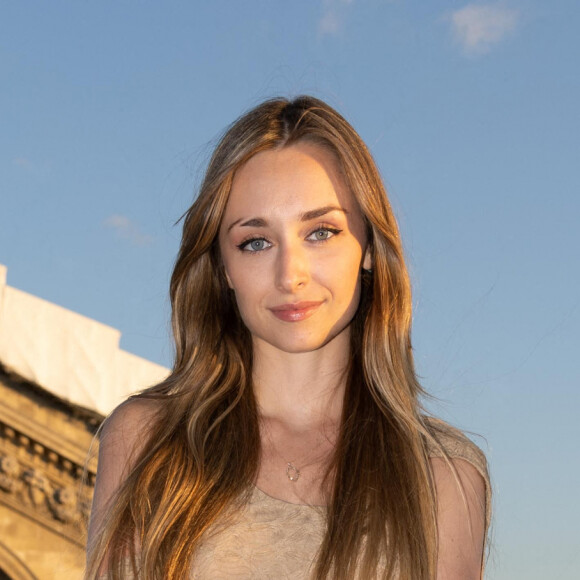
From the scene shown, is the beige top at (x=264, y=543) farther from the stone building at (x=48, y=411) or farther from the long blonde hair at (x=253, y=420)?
the stone building at (x=48, y=411)

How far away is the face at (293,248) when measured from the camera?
3.76 m

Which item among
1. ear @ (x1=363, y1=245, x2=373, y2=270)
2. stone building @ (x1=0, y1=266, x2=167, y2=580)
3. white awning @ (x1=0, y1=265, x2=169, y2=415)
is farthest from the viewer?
stone building @ (x1=0, y1=266, x2=167, y2=580)

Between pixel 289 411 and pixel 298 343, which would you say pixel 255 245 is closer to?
pixel 298 343

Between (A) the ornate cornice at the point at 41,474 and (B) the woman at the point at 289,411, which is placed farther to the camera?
(A) the ornate cornice at the point at 41,474

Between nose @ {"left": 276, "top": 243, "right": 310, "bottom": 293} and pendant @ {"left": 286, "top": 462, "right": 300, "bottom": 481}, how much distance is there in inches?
25.9

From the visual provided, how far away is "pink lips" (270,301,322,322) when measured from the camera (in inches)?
148

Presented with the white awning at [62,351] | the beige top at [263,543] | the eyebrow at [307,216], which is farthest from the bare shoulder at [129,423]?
the white awning at [62,351]

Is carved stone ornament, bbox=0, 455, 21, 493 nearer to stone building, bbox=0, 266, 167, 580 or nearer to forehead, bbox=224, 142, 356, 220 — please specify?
stone building, bbox=0, 266, 167, 580

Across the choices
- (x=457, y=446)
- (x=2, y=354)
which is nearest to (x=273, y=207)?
(x=457, y=446)

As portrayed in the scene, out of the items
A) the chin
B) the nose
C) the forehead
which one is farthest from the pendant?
the forehead

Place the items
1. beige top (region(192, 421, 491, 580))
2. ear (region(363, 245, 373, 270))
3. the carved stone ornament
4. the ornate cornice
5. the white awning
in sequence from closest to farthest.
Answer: beige top (region(192, 421, 491, 580))
ear (region(363, 245, 373, 270))
the white awning
the ornate cornice
the carved stone ornament

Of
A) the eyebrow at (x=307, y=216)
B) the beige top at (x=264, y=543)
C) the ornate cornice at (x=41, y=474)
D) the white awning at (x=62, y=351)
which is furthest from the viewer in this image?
the ornate cornice at (x=41, y=474)

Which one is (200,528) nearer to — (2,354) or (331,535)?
(331,535)

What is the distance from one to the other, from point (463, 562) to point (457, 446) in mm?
441
